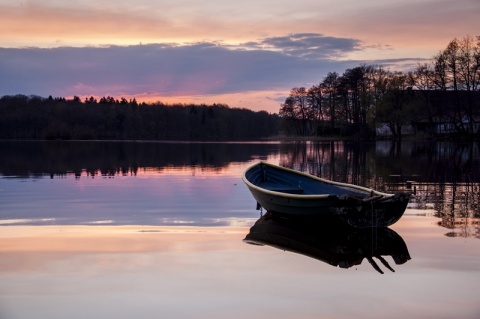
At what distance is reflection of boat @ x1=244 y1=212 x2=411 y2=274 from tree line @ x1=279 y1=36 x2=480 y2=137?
7329 cm

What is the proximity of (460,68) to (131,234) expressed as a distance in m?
79.4

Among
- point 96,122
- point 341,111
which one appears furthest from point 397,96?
point 96,122

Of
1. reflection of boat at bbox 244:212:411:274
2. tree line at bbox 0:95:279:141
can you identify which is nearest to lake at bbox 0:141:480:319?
reflection of boat at bbox 244:212:411:274

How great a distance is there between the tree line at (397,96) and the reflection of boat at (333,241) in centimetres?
7329

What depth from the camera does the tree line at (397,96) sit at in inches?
3369

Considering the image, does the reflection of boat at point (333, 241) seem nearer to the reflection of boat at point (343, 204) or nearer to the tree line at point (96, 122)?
the reflection of boat at point (343, 204)

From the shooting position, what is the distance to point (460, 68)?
85.4 meters

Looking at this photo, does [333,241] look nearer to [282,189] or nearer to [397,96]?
[282,189]

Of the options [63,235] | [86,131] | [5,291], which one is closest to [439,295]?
[5,291]

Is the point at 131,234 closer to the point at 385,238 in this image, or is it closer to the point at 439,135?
the point at 385,238

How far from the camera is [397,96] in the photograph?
97062mm

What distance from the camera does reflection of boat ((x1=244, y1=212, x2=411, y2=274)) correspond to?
13.3 meters

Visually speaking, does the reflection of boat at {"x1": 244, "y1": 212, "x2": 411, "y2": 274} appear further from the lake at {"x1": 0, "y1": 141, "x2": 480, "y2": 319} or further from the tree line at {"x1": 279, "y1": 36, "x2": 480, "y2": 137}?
the tree line at {"x1": 279, "y1": 36, "x2": 480, "y2": 137}

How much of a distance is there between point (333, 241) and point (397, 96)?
8629 cm
